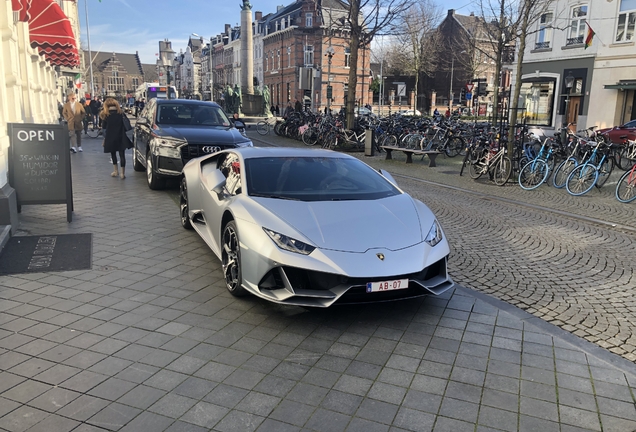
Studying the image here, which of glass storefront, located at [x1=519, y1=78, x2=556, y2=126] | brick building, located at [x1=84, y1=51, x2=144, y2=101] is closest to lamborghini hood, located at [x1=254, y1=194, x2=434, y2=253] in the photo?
glass storefront, located at [x1=519, y1=78, x2=556, y2=126]

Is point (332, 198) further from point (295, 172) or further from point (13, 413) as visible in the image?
point (13, 413)

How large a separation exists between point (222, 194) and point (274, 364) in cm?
225

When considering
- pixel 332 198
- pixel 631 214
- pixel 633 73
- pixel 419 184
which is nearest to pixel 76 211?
pixel 332 198

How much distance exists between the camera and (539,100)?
1223 inches

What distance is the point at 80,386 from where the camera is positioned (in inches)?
128

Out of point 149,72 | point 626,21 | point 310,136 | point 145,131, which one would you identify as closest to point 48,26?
point 145,131

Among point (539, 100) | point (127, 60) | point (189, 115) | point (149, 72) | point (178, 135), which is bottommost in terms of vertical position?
point (178, 135)

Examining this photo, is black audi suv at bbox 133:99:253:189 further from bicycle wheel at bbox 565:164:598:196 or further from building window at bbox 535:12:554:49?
building window at bbox 535:12:554:49

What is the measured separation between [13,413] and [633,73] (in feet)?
A: 95.3

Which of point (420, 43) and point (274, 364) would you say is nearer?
point (274, 364)

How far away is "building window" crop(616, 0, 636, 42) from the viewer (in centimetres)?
2491

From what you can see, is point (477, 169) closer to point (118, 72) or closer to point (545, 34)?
point (545, 34)

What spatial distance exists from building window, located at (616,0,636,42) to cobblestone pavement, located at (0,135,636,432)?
2609 cm

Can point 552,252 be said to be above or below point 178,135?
below
